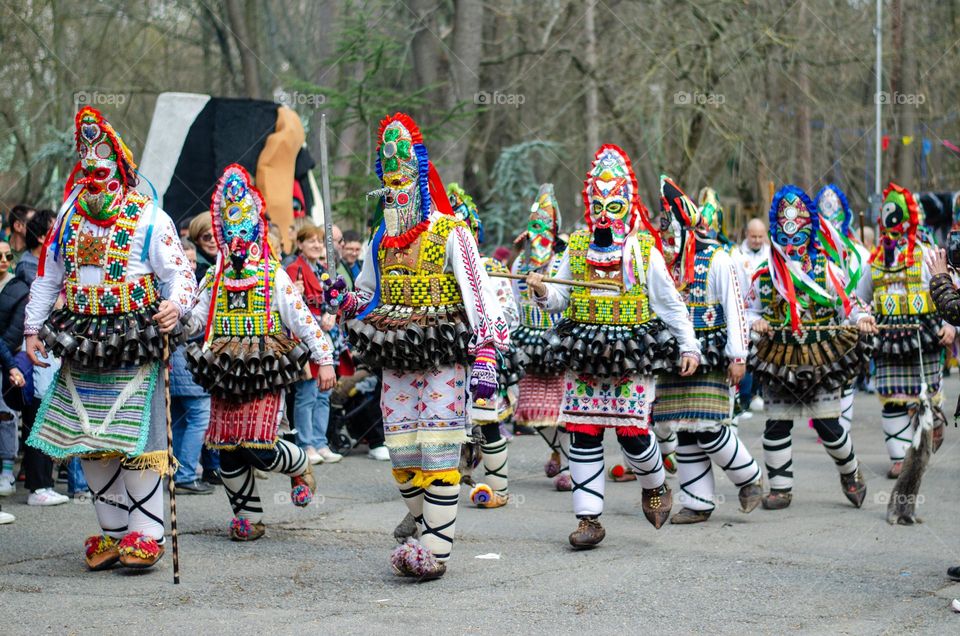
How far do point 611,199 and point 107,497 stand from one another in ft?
10.5

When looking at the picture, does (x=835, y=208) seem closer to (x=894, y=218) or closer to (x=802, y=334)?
(x=894, y=218)

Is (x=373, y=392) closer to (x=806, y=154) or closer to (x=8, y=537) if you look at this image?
(x=8, y=537)

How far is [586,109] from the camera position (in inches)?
845

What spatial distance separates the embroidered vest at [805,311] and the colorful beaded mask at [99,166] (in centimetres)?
435

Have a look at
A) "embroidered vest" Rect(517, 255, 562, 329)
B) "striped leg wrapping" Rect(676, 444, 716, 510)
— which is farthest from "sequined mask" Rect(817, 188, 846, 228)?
"striped leg wrapping" Rect(676, 444, 716, 510)

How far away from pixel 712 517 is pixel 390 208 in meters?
3.25

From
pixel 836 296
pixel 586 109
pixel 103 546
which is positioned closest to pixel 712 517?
pixel 836 296

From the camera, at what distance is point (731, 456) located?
815 centimetres

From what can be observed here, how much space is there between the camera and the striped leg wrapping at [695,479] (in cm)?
812

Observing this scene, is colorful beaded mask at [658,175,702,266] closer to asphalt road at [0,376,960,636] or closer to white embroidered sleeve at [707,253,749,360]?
white embroidered sleeve at [707,253,749,360]

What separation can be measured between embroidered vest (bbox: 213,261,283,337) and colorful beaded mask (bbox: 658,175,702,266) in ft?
8.16

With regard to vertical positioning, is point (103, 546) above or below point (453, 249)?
below

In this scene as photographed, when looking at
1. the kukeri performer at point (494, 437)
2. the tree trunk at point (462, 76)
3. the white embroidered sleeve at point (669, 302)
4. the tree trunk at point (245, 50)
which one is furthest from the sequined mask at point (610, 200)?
the tree trunk at point (245, 50)

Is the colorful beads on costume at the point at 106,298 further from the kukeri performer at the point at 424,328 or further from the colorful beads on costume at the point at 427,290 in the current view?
the colorful beads on costume at the point at 427,290
